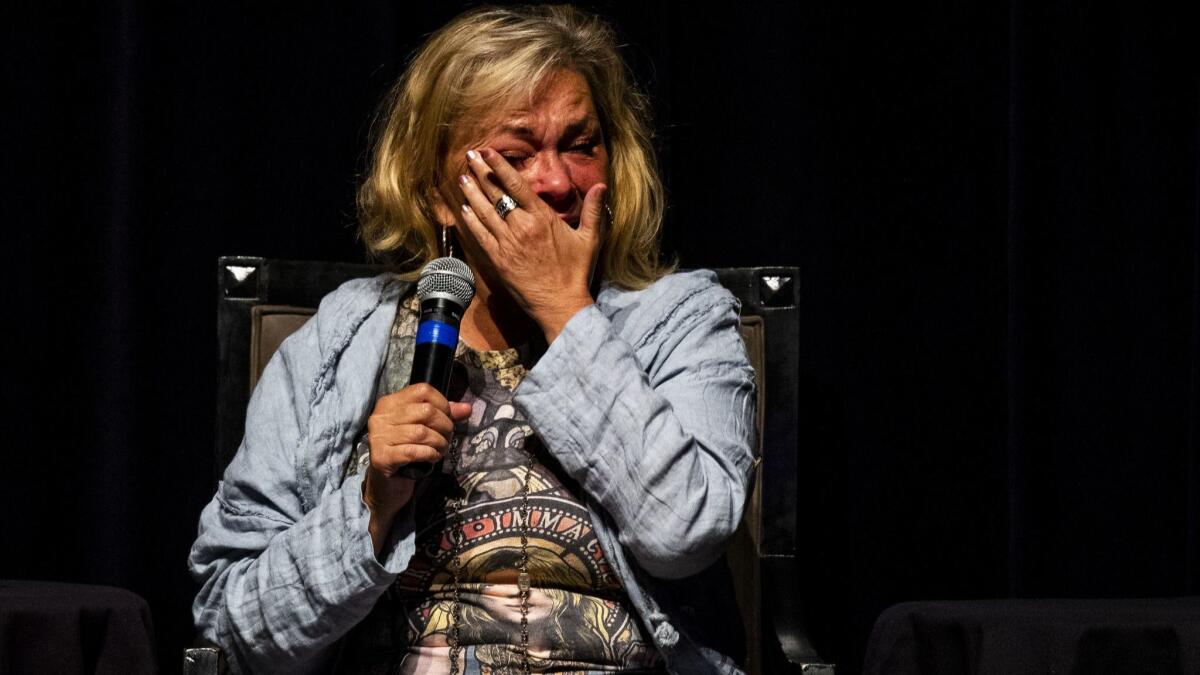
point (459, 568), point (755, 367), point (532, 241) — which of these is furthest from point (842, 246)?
point (459, 568)

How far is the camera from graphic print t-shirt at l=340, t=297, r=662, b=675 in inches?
54.9

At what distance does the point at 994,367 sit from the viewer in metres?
2.01

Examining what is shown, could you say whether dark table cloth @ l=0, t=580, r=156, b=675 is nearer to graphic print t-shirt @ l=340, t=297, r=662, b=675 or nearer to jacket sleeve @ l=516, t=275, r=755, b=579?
graphic print t-shirt @ l=340, t=297, r=662, b=675

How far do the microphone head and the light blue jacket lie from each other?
0.12 metres

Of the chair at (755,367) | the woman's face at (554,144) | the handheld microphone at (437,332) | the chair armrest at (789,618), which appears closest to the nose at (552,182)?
the woman's face at (554,144)

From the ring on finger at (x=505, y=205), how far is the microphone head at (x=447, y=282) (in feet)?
0.42

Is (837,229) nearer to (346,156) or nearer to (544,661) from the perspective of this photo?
(346,156)

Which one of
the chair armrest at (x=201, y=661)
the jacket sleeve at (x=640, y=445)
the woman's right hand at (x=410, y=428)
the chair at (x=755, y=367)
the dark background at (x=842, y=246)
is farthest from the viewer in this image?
the dark background at (x=842, y=246)

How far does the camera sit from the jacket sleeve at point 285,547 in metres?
1.32

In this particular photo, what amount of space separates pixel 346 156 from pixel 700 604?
2.90ft

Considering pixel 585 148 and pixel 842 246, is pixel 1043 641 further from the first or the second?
pixel 842 246

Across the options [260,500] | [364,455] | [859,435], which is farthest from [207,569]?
[859,435]

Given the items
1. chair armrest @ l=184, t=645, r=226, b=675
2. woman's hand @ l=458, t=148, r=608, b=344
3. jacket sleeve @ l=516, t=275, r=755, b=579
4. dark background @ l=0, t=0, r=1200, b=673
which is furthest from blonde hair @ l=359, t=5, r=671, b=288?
chair armrest @ l=184, t=645, r=226, b=675

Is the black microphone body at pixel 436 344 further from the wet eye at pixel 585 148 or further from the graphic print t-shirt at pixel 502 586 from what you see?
the wet eye at pixel 585 148
